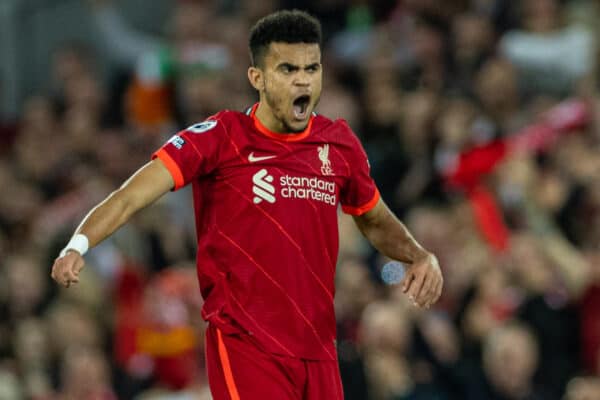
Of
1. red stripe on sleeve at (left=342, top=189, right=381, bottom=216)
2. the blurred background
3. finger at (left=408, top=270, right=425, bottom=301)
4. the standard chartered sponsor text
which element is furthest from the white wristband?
the blurred background

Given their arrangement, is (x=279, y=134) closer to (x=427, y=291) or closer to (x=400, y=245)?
(x=400, y=245)

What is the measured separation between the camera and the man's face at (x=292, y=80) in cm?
591

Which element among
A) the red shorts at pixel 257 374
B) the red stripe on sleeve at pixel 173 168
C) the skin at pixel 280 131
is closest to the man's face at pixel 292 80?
the skin at pixel 280 131

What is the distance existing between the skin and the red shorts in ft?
1.73

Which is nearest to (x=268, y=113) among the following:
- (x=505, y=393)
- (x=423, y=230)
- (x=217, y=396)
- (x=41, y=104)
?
(x=217, y=396)

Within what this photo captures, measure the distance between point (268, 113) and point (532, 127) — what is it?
459cm

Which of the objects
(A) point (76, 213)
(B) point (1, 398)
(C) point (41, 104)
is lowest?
(B) point (1, 398)

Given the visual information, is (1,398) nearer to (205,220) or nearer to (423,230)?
(423,230)

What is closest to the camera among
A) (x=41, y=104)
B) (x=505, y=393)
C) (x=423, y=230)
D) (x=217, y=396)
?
(x=217, y=396)

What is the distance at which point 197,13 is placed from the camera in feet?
43.2

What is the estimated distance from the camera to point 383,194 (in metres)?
10.7

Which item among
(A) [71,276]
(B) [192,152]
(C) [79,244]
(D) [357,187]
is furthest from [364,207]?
(A) [71,276]

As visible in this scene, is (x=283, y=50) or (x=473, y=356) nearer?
(x=283, y=50)

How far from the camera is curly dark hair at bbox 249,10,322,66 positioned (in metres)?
5.94
